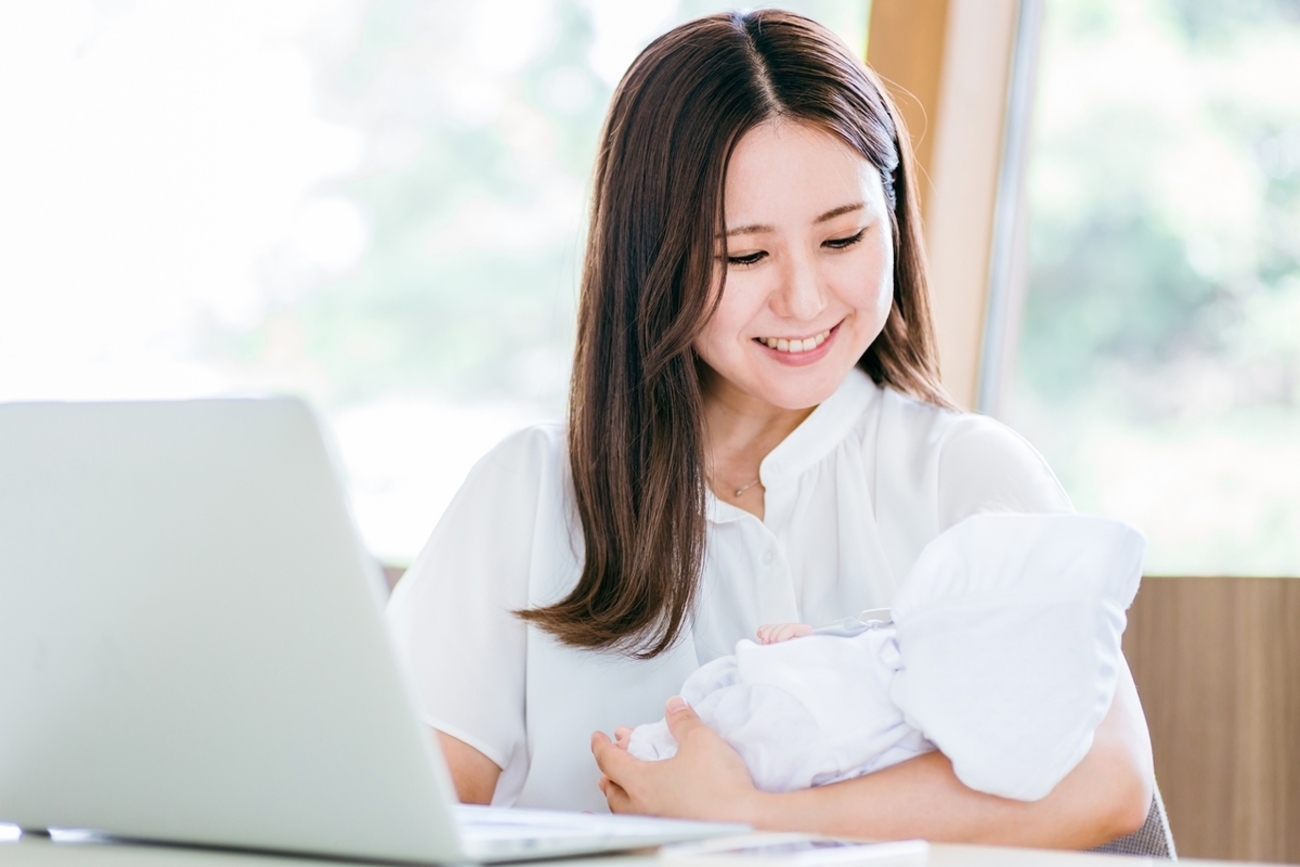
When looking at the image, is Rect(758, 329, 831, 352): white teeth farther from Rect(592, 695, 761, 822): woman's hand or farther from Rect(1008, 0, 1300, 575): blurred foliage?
Rect(1008, 0, 1300, 575): blurred foliage

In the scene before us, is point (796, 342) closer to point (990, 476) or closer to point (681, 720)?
point (990, 476)

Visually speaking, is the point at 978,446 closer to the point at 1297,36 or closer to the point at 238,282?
the point at 1297,36

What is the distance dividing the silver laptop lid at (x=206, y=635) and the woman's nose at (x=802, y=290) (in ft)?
2.96

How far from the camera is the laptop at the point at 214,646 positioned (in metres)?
0.68

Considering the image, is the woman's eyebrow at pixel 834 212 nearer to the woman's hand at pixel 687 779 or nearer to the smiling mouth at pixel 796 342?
the smiling mouth at pixel 796 342

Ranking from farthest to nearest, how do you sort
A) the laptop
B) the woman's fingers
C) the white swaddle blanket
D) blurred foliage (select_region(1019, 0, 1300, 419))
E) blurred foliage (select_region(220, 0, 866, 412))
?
blurred foliage (select_region(220, 0, 866, 412)) < blurred foliage (select_region(1019, 0, 1300, 419)) < the woman's fingers < the white swaddle blanket < the laptop

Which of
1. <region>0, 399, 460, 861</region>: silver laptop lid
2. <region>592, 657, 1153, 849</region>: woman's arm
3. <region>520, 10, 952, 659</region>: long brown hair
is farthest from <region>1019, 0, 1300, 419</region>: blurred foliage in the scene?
<region>0, 399, 460, 861</region>: silver laptop lid

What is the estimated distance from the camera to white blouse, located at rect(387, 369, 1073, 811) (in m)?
1.55

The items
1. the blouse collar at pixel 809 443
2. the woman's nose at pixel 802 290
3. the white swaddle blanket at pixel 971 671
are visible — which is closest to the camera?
the white swaddle blanket at pixel 971 671

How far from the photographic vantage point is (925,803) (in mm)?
1065

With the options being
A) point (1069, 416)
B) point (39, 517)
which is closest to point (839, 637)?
point (39, 517)

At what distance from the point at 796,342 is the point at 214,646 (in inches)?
38.5

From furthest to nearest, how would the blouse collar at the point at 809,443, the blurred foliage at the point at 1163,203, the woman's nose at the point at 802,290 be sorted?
the blurred foliage at the point at 1163,203 < the blouse collar at the point at 809,443 < the woman's nose at the point at 802,290

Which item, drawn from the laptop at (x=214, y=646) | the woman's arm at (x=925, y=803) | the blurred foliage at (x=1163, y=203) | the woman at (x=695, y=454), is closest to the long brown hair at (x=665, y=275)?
the woman at (x=695, y=454)
